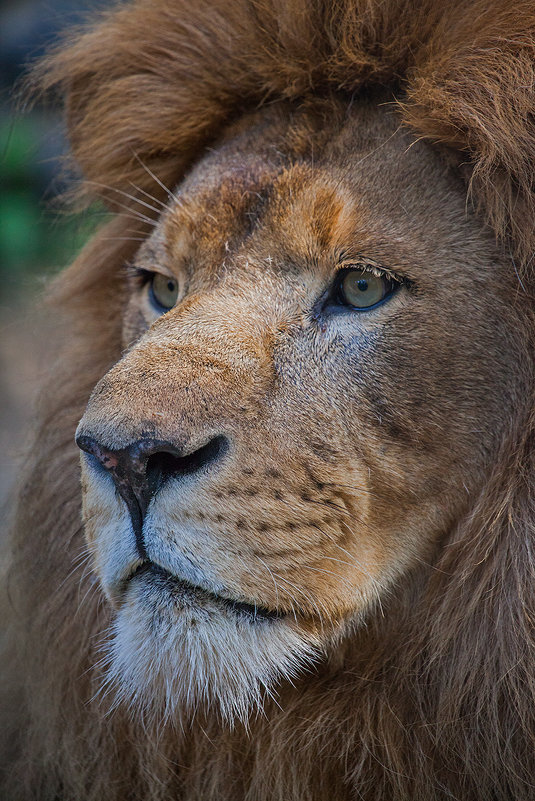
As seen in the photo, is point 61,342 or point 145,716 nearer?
point 145,716

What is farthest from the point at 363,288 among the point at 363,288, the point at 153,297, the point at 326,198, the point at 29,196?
the point at 29,196

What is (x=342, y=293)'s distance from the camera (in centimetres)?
189

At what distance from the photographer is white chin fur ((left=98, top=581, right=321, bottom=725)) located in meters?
1.66

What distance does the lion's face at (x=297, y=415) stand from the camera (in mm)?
1611

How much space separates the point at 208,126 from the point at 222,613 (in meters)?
1.21

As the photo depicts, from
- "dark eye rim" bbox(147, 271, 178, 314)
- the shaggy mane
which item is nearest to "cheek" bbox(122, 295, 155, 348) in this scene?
"dark eye rim" bbox(147, 271, 178, 314)

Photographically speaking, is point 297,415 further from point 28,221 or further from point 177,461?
point 28,221

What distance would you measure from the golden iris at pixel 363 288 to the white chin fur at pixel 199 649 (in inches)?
25.6

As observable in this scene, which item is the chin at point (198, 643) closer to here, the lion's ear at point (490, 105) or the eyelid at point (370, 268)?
the eyelid at point (370, 268)

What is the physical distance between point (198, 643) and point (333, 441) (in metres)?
0.45

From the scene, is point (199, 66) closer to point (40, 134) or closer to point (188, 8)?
point (188, 8)

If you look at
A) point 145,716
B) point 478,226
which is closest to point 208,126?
point 478,226

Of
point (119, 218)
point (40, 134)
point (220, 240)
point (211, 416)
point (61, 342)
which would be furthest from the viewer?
point (40, 134)

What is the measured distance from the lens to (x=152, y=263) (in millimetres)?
2225
